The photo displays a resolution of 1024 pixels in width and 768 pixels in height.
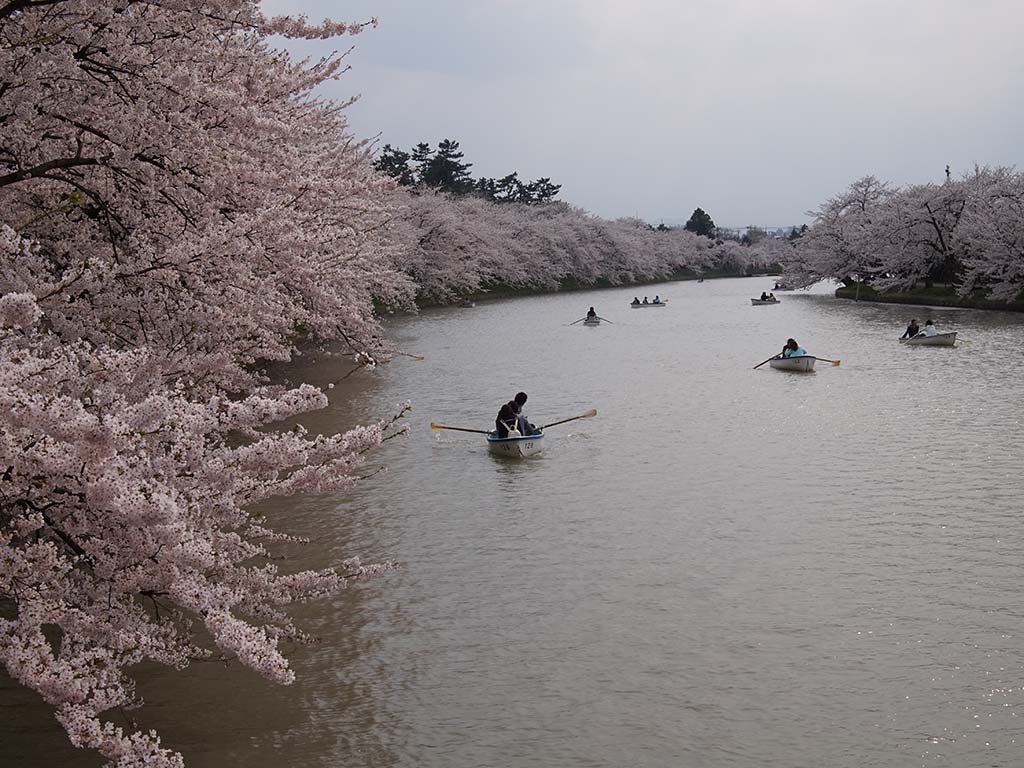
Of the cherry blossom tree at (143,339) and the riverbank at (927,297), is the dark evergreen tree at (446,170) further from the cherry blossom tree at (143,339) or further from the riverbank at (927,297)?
the cherry blossom tree at (143,339)

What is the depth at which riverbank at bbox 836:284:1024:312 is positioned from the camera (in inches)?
1761

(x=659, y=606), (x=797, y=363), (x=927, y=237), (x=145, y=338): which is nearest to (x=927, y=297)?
(x=927, y=237)

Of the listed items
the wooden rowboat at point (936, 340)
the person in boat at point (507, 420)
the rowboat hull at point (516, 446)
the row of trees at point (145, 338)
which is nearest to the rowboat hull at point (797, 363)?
the wooden rowboat at point (936, 340)

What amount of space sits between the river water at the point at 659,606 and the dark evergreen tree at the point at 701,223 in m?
116

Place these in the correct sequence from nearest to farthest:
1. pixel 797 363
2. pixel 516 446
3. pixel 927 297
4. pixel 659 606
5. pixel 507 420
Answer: pixel 659 606 → pixel 516 446 → pixel 507 420 → pixel 797 363 → pixel 927 297

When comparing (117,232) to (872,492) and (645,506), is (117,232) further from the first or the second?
(872,492)

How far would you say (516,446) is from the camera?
17.7 m

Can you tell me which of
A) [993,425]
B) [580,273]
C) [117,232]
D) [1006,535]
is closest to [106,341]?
[117,232]

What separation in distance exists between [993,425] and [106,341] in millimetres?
17143

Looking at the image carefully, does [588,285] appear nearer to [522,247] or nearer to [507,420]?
[522,247]

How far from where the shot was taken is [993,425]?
63.1 feet

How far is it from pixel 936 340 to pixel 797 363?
671cm

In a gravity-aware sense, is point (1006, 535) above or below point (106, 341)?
below

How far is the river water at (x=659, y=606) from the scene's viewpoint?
775cm
